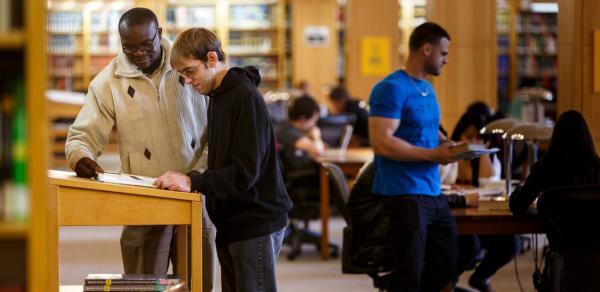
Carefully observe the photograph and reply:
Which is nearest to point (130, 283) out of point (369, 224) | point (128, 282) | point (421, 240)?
point (128, 282)

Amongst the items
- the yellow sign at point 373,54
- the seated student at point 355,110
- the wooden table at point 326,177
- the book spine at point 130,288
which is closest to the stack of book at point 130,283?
the book spine at point 130,288

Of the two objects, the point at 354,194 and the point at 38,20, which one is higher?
the point at 38,20

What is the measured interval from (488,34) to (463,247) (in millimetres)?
3276

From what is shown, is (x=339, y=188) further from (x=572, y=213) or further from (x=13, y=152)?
(x=13, y=152)

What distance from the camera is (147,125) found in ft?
13.0

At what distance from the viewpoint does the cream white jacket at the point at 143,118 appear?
394 cm

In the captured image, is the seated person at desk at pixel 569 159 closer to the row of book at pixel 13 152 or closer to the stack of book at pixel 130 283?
the stack of book at pixel 130 283

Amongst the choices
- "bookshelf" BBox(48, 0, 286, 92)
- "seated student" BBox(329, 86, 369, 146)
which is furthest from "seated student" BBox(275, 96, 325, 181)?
"bookshelf" BBox(48, 0, 286, 92)

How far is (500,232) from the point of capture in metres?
4.80

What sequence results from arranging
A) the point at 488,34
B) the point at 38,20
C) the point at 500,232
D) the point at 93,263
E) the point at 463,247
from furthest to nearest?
the point at 488,34
the point at 93,263
the point at 463,247
the point at 500,232
the point at 38,20

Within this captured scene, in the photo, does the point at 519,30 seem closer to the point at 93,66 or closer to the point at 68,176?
the point at 93,66

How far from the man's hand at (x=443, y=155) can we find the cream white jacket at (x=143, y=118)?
1094 millimetres

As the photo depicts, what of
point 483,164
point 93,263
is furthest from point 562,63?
point 93,263

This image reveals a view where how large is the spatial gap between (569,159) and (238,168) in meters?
1.74
